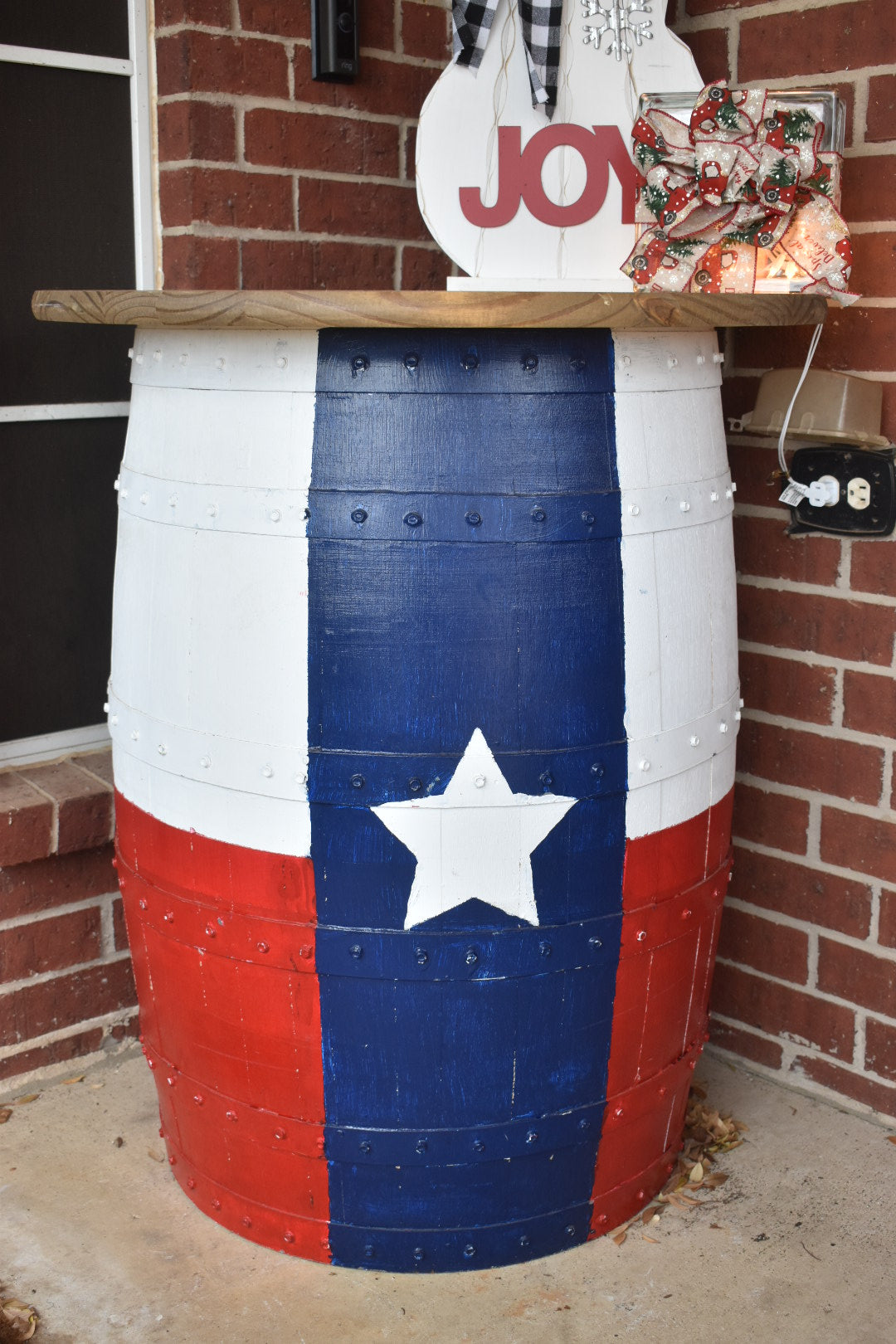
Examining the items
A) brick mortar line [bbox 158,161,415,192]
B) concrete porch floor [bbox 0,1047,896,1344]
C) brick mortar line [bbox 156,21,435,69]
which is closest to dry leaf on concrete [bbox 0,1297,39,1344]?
concrete porch floor [bbox 0,1047,896,1344]

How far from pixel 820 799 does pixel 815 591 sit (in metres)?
0.34

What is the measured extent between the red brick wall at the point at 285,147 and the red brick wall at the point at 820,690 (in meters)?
0.49

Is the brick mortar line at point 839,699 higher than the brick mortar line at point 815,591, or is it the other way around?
the brick mortar line at point 815,591

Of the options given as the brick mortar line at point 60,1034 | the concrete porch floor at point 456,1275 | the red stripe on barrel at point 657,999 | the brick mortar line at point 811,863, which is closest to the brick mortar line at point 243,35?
the red stripe on barrel at point 657,999

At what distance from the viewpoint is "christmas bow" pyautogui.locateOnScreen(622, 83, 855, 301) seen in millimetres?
1835

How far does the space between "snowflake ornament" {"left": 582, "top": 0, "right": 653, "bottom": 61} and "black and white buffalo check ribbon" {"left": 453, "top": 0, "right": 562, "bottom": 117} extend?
0.05 meters

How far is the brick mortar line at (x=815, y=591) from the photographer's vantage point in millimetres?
2064

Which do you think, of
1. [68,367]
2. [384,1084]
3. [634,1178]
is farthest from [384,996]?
[68,367]

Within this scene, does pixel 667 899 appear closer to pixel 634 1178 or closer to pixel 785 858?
pixel 634 1178

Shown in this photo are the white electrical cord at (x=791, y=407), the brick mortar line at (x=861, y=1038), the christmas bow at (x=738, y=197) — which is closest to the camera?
the christmas bow at (x=738, y=197)

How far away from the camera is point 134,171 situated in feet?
6.97

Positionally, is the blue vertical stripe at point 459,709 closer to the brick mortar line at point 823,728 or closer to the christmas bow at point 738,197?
the christmas bow at point 738,197

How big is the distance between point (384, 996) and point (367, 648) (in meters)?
0.43

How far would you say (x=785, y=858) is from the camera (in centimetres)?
226
